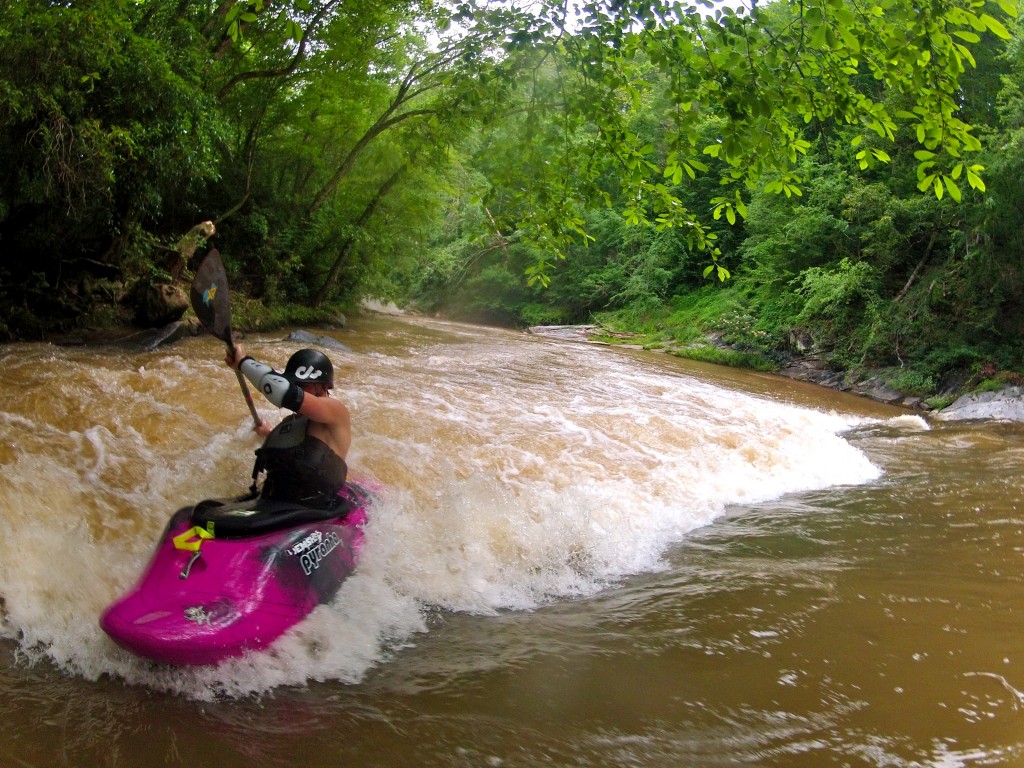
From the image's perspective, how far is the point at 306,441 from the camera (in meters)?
3.19

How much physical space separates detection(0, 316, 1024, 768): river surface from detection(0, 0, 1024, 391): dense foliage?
1705 millimetres

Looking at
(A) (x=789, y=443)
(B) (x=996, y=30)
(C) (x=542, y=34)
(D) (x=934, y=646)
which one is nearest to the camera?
(B) (x=996, y=30)

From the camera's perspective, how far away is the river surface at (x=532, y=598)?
2250 mm

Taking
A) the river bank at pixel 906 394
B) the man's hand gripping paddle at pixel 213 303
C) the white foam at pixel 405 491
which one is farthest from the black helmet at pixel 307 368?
→ the river bank at pixel 906 394

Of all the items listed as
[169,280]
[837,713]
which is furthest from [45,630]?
[169,280]

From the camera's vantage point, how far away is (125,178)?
7629 millimetres

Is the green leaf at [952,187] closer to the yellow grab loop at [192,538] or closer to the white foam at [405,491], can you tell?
the white foam at [405,491]

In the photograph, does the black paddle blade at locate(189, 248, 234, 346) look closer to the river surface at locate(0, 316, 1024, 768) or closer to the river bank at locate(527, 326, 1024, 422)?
the river surface at locate(0, 316, 1024, 768)

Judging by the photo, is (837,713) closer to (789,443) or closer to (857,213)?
(789,443)

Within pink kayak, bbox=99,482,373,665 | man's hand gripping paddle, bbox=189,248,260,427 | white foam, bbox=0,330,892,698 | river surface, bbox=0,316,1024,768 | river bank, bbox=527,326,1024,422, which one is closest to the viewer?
river surface, bbox=0,316,1024,768

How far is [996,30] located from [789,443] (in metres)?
5.24

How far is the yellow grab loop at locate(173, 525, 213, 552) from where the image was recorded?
8.75ft

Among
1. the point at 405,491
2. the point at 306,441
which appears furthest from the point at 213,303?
the point at 405,491

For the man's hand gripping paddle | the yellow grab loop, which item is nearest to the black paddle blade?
the man's hand gripping paddle
